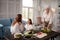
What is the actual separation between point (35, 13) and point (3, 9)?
185cm

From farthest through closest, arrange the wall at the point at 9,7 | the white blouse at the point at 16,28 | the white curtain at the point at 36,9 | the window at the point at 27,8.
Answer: the window at the point at 27,8
the white curtain at the point at 36,9
the wall at the point at 9,7
the white blouse at the point at 16,28

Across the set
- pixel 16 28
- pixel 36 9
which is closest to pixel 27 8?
pixel 36 9

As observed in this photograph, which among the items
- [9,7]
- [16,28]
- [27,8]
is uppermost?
[9,7]

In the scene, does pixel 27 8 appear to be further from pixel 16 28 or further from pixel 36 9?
pixel 16 28

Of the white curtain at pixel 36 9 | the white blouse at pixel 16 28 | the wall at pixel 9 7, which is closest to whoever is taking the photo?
the white blouse at pixel 16 28

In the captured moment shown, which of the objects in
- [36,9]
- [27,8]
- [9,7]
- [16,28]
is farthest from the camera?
[27,8]

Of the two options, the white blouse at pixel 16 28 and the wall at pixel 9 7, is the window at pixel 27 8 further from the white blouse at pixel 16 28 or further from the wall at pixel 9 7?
the white blouse at pixel 16 28

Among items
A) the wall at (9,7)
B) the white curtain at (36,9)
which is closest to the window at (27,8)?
the white curtain at (36,9)

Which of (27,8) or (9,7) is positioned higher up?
(9,7)

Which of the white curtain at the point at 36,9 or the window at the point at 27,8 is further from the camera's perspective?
the window at the point at 27,8

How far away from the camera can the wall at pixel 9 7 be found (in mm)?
6602

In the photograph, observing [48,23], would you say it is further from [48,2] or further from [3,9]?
[3,9]

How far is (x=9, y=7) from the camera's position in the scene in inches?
269

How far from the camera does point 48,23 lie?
5.05m
